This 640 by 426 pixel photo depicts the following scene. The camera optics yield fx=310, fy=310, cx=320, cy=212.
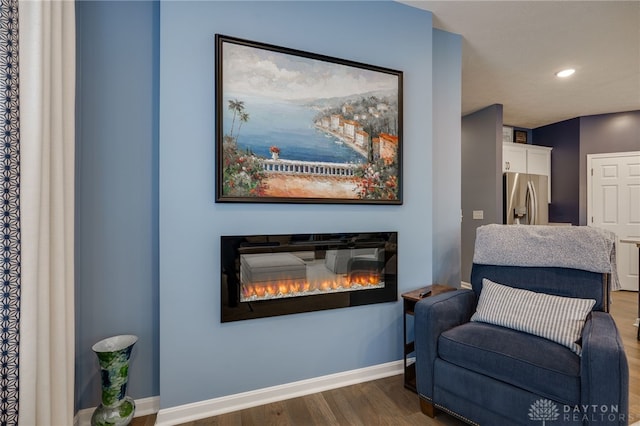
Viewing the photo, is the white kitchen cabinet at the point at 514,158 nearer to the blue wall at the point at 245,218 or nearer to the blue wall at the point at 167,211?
the blue wall at the point at 245,218

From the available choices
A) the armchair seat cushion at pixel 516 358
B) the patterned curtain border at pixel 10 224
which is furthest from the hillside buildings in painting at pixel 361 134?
the patterned curtain border at pixel 10 224

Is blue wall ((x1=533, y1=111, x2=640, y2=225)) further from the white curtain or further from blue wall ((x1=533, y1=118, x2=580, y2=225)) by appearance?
the white curtain

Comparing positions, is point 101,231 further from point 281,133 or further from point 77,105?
point 281,133

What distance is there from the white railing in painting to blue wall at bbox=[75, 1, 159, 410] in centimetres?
68

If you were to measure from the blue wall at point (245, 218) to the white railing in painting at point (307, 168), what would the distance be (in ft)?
0.73

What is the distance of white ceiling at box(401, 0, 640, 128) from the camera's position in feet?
7.64

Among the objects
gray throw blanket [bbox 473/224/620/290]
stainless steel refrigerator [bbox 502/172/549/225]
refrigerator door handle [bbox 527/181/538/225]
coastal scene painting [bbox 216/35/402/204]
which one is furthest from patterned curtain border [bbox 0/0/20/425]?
refrigerator door handle [bbox 527/181/538/225]

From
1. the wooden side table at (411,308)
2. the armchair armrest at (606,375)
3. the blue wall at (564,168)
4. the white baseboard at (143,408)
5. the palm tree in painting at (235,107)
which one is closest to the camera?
the armchair armrest at (606,375)

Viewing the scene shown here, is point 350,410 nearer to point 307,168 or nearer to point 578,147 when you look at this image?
point 307,168

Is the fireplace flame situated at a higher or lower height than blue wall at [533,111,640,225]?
lower

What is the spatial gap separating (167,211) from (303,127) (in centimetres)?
95

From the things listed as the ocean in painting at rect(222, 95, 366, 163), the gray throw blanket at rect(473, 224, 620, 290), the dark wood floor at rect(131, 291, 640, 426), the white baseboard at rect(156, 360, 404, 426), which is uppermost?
the ocean in painting at rect(222, 95, 366, 163)

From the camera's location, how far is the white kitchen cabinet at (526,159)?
4.76 meters

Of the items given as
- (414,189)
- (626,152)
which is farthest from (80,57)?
(626,152)
